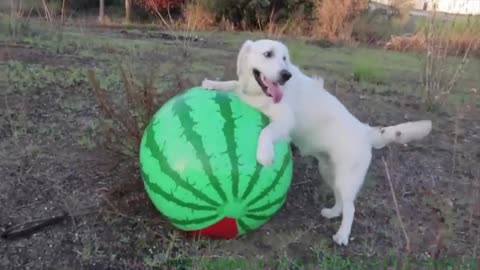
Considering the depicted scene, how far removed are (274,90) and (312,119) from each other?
0.34 meters

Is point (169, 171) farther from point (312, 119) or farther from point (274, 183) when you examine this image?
point (312, 119)

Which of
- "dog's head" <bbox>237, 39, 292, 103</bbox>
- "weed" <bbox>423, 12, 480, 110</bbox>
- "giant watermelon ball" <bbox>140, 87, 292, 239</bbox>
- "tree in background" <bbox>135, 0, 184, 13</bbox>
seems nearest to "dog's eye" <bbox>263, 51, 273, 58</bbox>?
"dog's head" <bbox>237, 39, 292, 103</bbox>

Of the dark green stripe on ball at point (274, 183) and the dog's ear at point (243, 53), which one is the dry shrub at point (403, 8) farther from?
the dark green stripe on ball at point (274, 183)

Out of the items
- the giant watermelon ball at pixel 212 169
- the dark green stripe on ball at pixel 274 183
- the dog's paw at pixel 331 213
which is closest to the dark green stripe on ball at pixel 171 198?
the giant watermelon ball at pixel 212 169

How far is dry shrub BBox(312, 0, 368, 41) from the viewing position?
1540 centimetres

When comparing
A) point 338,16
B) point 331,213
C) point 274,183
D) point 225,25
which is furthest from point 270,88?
point 225,25

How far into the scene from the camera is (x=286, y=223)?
3.64 meters

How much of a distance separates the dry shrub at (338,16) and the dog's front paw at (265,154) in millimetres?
12698

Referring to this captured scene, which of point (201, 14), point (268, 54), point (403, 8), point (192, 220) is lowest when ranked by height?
point (192, 220)

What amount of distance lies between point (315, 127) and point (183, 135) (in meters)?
0.84

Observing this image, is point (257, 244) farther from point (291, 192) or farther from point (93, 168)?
point (93, 168)

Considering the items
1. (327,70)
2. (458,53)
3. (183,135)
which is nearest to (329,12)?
(458,53)

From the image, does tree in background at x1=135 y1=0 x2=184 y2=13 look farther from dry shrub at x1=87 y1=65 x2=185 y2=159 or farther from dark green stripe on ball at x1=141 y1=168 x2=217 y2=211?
dark green stripe on ball at x1=141 y1=168 x2=217 y2=211

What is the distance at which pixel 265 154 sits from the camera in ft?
9.74
